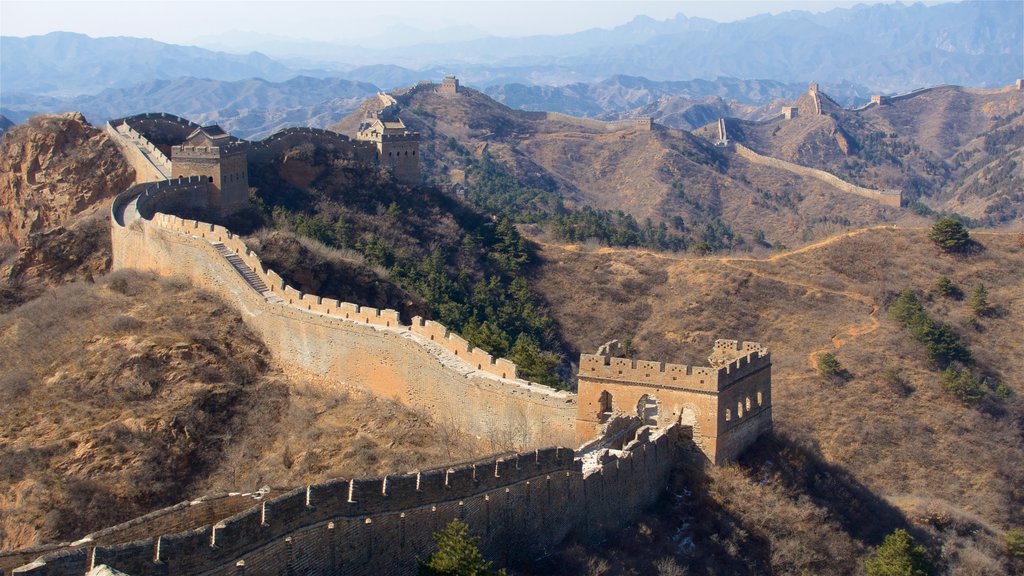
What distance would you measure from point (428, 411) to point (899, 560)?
11.3 meters

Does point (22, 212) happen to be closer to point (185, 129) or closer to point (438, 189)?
point (185, 129)

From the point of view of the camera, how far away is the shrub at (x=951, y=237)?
58719 mm

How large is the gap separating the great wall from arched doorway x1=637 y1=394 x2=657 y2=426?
1.9 inches

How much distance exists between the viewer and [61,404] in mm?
30781

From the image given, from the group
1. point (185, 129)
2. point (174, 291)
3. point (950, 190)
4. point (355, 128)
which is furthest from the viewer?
point (950, 190)

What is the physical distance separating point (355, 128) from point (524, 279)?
58451mm

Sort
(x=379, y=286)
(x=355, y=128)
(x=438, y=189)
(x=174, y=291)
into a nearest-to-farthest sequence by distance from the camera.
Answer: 1. (x=174, y=291)
2. (x=379, y=286)
3. (x=438, y=189)
4. (x=355, y=128)

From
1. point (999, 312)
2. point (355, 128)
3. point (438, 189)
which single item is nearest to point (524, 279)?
point (438, 189)

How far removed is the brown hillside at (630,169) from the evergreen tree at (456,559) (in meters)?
82.8

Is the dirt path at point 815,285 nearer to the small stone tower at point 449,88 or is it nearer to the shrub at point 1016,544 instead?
the shrub at point 1016,544

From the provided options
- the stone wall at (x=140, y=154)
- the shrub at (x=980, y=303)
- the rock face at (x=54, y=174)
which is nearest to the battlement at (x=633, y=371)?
the stone wall at (x=140, y=154)

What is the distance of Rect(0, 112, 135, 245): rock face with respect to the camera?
50719mm

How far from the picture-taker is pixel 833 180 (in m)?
122

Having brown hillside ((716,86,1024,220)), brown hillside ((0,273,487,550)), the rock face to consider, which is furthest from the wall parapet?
brown hillside ((716,86,1024,220))
